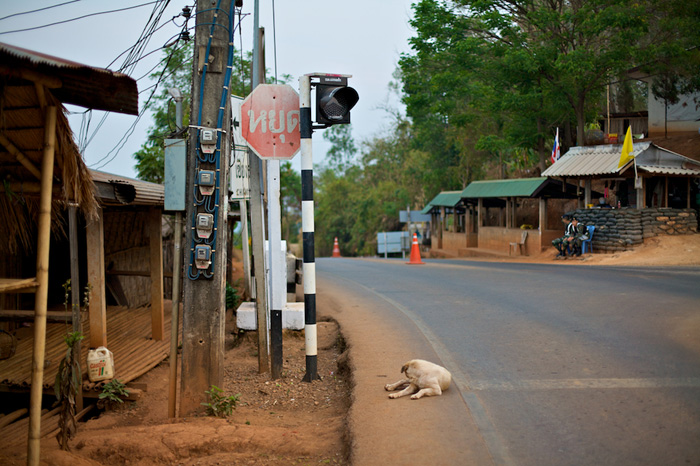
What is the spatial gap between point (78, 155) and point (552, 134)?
27743 millimetres

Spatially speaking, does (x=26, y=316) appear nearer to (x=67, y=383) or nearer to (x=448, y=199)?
(x=67, y=383)

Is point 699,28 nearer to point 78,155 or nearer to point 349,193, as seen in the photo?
point 78,155

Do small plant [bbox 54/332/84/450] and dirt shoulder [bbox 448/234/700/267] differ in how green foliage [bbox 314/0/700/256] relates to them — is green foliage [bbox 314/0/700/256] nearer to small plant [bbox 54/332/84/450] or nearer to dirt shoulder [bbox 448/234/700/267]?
dirt shoulder [bbox 448/234/700/267]

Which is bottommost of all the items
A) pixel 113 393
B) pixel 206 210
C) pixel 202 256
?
pixel 113 393

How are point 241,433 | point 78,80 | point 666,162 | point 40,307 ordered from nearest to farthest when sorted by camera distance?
point 40,307
point 78,80
point 241,433
point 666,162

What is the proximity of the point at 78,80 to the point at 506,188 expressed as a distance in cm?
2885

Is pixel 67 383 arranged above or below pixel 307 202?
below

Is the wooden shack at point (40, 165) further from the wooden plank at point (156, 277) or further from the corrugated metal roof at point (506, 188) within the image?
the corrugated metal roof at point (506, 188)

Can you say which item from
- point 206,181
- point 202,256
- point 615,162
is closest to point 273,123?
point 206,181

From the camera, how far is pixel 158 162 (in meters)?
21.3

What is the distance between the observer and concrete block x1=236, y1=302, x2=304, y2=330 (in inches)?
389

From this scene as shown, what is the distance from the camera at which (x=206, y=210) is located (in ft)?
20.2

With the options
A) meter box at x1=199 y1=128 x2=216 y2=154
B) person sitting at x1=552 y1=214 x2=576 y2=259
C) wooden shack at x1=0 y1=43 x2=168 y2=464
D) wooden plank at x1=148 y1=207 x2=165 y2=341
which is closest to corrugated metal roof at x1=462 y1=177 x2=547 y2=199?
person sitting at x1=552 y1=214 x2=576 y2=259

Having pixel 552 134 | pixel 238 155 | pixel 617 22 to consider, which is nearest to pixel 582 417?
pixel 238 155
